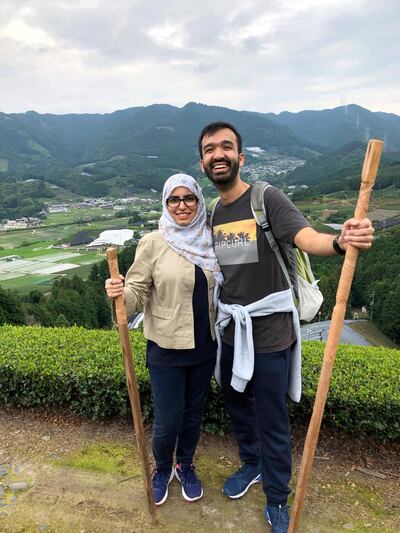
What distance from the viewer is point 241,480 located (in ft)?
10.9

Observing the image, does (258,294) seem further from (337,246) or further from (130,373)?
(130,373)

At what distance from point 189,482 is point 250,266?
1.94m

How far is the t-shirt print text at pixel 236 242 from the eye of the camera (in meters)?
2.58

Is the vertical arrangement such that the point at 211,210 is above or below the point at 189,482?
above

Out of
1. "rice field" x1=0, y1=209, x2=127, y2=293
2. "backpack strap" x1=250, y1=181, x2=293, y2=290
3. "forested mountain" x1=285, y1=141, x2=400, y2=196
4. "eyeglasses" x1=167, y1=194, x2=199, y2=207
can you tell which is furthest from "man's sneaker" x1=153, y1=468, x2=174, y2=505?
"forested mountain" x1=285, y1=141, x2=400, y2=196

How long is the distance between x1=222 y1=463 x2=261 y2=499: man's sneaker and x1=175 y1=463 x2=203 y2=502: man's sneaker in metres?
0.22

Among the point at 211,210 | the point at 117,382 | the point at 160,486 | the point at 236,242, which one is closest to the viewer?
the point at 236,242

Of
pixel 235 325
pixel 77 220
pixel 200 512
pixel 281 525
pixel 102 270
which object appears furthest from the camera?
pixel 77 220

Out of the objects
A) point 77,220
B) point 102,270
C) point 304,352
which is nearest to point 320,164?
point 77,220

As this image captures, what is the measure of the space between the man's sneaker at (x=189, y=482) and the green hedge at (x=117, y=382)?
2.12 feet

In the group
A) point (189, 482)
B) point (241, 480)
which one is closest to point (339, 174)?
point (241, 480)

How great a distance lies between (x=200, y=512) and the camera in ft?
10.4

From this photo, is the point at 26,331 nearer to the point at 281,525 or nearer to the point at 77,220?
the point at 281,525

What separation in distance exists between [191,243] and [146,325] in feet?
2.28
